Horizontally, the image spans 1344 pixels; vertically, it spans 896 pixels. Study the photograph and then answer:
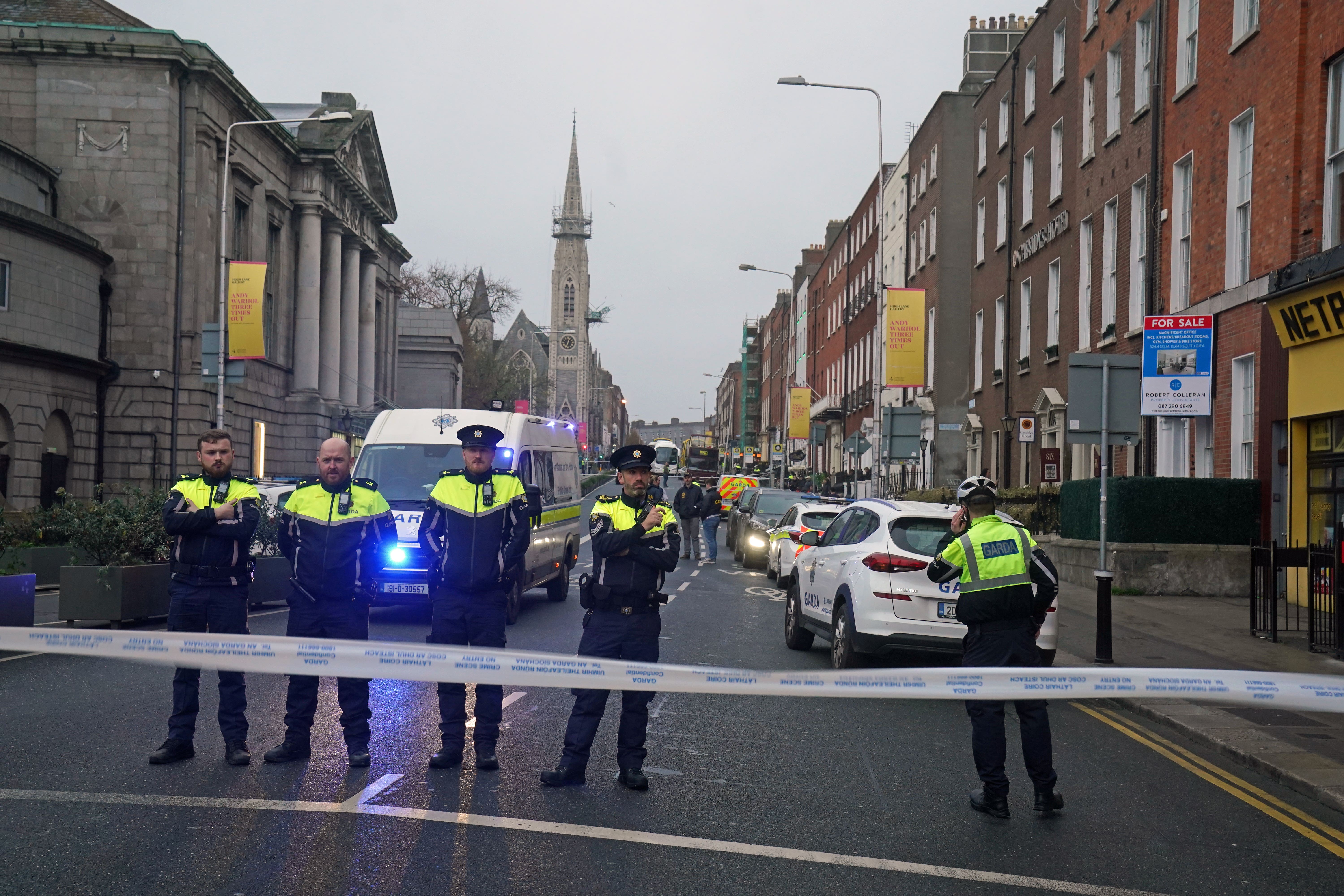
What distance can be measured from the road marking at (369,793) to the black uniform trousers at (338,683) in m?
0.43

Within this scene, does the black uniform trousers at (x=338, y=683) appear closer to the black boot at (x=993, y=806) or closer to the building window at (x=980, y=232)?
→ the black boot at (x=993, y=806)

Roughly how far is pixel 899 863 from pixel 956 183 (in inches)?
1510

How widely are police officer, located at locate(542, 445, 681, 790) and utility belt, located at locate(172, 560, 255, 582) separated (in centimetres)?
211

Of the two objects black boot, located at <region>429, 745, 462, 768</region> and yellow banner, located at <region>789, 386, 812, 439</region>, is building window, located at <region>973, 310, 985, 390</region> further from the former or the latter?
black boot, located at <region>429, 745, 462, 768</region>

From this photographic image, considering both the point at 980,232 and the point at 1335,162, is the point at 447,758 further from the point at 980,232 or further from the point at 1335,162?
the point at 980,232

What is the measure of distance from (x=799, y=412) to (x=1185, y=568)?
38.6 metres

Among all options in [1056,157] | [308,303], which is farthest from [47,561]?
[308,303]

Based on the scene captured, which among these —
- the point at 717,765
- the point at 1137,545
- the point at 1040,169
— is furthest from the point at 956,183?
Result: the point at 717,765

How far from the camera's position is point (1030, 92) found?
1202 inches

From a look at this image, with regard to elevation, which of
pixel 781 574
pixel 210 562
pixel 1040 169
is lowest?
pixel 781 574

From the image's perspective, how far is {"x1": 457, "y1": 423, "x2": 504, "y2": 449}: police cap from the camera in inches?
281

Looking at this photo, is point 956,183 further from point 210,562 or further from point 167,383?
point 210,562

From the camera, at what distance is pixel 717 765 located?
23.0 ft

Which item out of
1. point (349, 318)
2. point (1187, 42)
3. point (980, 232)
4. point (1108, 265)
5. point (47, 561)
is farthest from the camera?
point (349, 318)
